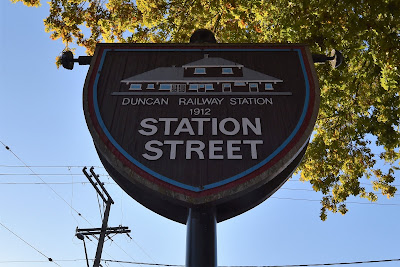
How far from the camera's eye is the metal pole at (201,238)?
82.8 inches

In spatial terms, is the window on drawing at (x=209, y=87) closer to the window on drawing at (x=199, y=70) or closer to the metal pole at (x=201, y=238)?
the window on drawing at (x=199, y=70)

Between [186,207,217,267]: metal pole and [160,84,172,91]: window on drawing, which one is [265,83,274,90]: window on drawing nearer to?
[160,84,172,91]: window on drawing

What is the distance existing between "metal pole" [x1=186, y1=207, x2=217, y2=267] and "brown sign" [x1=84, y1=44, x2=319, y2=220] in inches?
4.8

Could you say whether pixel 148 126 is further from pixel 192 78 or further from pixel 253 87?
pixel 253 87

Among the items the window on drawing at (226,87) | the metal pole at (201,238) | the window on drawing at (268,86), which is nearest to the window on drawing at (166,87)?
the window on drawing at (226,87)

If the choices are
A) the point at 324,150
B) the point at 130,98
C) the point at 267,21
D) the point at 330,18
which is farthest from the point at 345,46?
the point at 130,98

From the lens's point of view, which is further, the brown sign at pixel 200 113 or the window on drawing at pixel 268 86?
the window on drawing at pixel 268 86

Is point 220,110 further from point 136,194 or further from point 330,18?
point 330,18

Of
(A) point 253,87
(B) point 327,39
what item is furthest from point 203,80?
(B) point 327,39

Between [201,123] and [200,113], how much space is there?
95 mm

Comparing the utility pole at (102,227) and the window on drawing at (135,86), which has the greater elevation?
the utility pole at (102,227)

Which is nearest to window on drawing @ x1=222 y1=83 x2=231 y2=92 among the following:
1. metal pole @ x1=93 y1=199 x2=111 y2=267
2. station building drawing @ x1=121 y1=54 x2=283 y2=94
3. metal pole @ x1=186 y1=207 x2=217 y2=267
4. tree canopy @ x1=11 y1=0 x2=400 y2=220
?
station building drawing @ x1=121 y1=54 x2=283 y2=94

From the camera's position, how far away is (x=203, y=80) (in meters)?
2.78

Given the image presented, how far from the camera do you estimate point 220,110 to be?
2611mm
